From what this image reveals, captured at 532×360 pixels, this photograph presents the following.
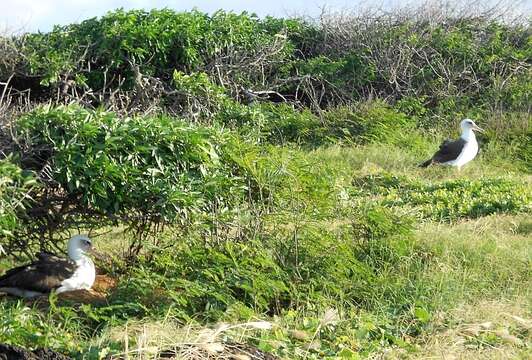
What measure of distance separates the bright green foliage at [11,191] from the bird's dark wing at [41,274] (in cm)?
42

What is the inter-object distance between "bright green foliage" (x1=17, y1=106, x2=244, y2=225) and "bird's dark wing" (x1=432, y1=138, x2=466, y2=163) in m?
6.31

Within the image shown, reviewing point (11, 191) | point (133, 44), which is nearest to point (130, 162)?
point (11, 191)

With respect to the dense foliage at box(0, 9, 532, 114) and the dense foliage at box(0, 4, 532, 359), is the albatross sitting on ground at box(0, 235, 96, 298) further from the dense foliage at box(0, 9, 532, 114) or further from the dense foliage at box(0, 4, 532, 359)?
the dense foliage at box(0, 9, 532, 114)

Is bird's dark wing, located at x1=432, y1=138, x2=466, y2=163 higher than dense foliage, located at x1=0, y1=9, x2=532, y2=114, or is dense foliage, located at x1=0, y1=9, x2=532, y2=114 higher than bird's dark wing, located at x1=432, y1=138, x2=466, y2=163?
dense foliage, located at x1=0, y1=9, x2=532, y2=114

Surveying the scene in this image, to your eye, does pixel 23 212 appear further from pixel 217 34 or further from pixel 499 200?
pixel 217 34

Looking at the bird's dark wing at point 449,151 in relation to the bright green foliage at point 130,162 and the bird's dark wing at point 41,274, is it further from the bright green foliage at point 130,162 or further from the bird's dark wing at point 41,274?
the bird's dark wing at point 41,274

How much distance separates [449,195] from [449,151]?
9.00 feet

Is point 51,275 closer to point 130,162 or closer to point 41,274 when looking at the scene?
point 41,274

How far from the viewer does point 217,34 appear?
55.6ft

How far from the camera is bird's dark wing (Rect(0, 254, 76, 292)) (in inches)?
288

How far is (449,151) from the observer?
1342 centimetres

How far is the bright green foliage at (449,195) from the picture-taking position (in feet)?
33.0

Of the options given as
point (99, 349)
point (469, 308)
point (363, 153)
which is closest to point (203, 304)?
point (99, 349)

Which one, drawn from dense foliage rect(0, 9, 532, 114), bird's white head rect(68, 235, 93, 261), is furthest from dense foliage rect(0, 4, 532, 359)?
dense foliage rect(0, 9, 532, 114)
